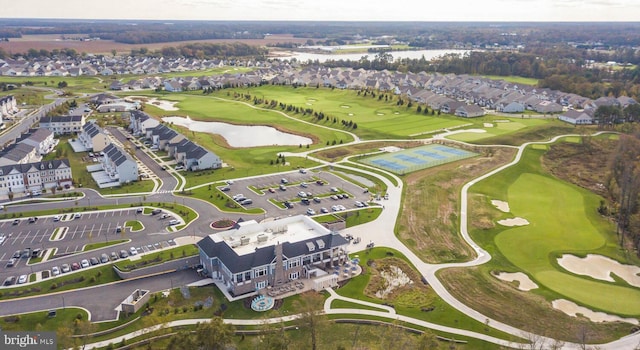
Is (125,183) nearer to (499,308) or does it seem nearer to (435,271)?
(435,271)

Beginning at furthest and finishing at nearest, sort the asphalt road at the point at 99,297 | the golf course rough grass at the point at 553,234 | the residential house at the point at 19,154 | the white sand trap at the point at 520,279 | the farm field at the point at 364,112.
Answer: the farm field at the point at 364,112
the residential house at the point at 19,154
the white sand trap at the point at 520,279
the golf course rough grass at the point at 553,234
the asphalt road at the point at 99,297

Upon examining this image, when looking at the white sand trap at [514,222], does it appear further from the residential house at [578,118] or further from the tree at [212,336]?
the residential house at [578,118]

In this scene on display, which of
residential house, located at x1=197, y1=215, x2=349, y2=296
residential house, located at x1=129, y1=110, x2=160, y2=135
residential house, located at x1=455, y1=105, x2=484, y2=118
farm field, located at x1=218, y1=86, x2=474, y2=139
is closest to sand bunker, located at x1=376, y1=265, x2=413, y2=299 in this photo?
residential house, located at x1=197, y1=215, x2=349, y2=296

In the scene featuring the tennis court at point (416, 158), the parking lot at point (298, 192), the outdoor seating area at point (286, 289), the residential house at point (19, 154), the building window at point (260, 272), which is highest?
the residential house at point (19, 154)

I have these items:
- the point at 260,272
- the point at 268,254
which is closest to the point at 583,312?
the point at 268,254

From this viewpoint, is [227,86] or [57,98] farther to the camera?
[227,86]

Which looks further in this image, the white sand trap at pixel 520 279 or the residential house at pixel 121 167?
the residential house at pixel 121 167

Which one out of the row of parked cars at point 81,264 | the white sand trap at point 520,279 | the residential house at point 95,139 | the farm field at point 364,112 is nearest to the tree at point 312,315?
the white sand trap at point 520,279

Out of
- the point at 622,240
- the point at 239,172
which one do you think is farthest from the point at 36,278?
the point at 622,240
